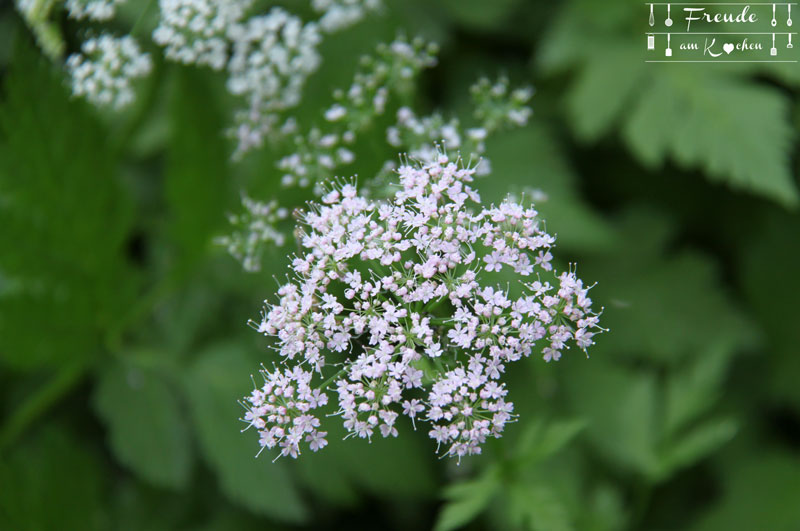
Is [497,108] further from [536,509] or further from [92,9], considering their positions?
[92,9]

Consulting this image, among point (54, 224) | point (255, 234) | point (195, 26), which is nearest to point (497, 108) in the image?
point (255, 234)

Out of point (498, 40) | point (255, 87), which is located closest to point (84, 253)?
point (255, 87)

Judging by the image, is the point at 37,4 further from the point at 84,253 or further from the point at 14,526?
the point at 14,526

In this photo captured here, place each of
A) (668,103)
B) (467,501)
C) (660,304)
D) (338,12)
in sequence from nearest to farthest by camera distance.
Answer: (467,501) < (338,12) < (668,103) < (660,304)

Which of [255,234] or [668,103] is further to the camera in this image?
[668,103]

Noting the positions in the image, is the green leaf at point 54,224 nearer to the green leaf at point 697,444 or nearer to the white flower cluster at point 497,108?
the white flower cluster at point 497,108

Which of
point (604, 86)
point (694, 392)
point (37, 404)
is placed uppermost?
point (604, 86)
